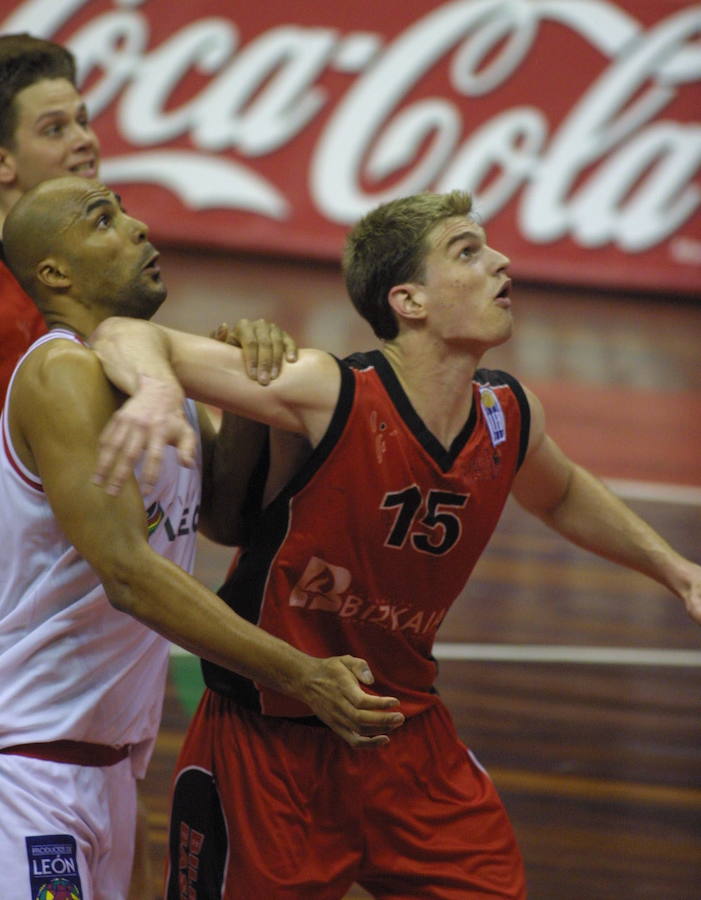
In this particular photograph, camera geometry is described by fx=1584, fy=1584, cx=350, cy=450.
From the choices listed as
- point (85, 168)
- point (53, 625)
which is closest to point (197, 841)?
point (53, 625)

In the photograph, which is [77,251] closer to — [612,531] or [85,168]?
[85,168]

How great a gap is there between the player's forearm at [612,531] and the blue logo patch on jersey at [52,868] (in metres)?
1.53

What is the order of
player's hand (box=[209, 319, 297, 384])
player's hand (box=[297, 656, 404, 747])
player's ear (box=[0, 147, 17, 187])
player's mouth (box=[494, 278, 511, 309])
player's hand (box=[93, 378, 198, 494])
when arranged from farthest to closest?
player's ear (box=[0, 147, 17, 187]) → player's mouth (box=[494, 278, 511, 309]) → player's hand (box=[209, 319, 297, 384]) → player's hand (box=[297, 656, 404, 747]) → player's hand (box=[93, 378, 198, 494])

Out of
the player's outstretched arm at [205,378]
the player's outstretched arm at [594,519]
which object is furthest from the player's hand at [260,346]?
the player's outstretched arm at [594,519]

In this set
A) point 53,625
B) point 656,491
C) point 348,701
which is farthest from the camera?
point 656,491

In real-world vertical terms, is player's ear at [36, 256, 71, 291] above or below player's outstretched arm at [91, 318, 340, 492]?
above

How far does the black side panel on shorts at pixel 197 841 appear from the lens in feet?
11.6

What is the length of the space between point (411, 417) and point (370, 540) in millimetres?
292

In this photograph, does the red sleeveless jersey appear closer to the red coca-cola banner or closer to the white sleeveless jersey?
the white sleeveless jersey

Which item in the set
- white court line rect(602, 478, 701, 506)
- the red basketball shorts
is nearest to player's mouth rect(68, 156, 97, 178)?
the red basketball shorts

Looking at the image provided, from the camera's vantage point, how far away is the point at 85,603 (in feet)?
10.7

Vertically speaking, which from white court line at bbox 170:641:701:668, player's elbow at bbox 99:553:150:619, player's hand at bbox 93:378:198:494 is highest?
player's hand at bbox 93:378:198:494

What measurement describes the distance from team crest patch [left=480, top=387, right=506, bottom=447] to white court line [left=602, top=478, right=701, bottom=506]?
4.67 meters

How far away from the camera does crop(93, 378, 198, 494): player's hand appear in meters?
2.83
